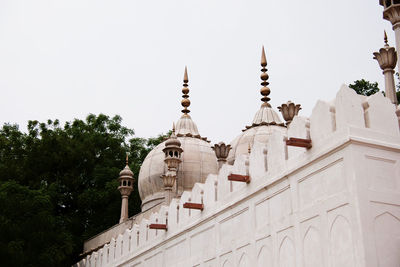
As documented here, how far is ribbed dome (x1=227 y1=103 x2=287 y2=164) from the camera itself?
28828 mm

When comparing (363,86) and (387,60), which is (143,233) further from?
(363,86)

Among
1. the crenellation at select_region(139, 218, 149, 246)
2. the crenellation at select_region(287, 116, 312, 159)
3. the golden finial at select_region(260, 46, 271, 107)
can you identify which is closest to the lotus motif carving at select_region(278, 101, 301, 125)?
the crenellation at select_region(139, 218, 149, 246)

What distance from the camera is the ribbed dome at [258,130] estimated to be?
2883 cm

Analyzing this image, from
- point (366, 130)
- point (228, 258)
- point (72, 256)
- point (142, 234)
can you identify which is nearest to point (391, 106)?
point (366, 130)

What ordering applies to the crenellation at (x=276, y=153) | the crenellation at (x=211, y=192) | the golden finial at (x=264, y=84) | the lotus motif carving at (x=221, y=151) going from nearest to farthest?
the crenellation at (x=276, y=153) → the crenellation at (x=211, y=192) → the lotus motif carving at (x=221, y=151) → the golden finial at (x=264, y=84)

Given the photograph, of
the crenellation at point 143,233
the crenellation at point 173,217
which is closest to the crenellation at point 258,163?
the crenellation at point 173,217

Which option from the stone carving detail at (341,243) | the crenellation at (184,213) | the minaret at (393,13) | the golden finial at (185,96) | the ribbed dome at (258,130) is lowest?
the stone carving detail at (341,243)

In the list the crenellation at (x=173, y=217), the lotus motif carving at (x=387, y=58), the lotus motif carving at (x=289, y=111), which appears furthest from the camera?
the lotus motif carving at (x=289, y=111)

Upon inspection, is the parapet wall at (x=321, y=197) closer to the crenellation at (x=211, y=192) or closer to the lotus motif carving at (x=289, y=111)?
the crenellation at (x=211, y=192)

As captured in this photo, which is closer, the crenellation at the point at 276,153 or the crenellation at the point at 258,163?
the crenellation at the point at 276,153

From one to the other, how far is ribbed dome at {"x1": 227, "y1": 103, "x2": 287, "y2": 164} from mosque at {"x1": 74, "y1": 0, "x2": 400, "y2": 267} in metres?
11.6

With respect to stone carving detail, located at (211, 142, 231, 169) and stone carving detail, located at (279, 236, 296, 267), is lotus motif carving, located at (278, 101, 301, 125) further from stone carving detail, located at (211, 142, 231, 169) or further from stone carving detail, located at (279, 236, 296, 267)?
stone carving detail, located at (279, 236, 296, 267)

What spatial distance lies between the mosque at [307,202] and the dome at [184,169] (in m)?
10.9

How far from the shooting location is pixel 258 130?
2962 centimetres
